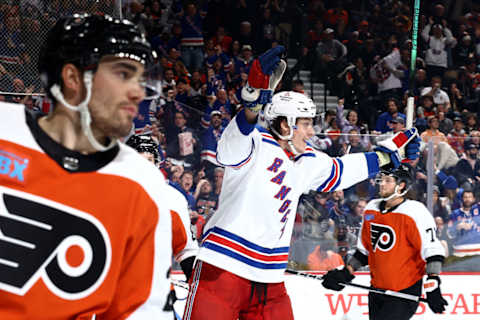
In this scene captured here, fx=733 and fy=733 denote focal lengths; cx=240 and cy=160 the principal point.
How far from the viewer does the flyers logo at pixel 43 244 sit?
138 cm

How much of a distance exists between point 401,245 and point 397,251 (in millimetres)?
42

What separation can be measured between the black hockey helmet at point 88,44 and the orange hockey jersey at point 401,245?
9.91 feet

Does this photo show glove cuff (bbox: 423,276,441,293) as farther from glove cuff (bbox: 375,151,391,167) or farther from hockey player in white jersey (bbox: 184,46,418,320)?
hockey player in white jersey (bbox: 184,46,418,320)

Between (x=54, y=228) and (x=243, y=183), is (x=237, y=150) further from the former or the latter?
(x=54, y=228)

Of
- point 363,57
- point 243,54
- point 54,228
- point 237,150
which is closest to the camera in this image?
point 54,228

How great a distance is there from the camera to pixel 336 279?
4.33 meters

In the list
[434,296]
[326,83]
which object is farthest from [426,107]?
[434,296]

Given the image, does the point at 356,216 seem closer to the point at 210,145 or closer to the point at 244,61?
the point at 210,145

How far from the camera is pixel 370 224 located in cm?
439

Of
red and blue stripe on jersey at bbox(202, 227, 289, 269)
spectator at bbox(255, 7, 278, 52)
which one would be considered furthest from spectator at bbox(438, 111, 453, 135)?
red and blue stripe on jersey at bbox(202, 227, 289, 269)

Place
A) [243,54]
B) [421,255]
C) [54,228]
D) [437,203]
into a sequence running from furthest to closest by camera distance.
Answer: [243,54] → [437,203] → [421,255] → [54,228]

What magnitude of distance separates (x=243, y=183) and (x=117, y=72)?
150 centimetres

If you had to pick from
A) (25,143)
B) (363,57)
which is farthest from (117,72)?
(363,57)

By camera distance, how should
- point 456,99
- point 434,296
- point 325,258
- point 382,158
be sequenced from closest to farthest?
point 382,158 → point 434,296 → point 325,258 → point 456,99
